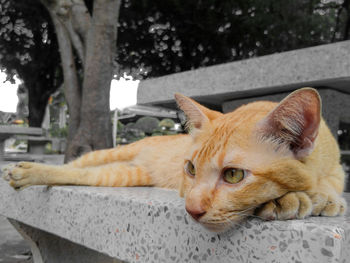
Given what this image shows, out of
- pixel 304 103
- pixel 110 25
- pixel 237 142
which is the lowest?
pixel 237 142

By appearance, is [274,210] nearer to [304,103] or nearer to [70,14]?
[304,103]

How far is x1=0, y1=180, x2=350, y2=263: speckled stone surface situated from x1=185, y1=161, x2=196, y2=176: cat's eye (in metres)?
0.12

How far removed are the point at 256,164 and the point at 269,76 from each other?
1.56 m

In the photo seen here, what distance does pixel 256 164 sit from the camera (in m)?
0.98

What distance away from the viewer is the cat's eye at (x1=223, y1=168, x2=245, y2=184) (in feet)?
3.21

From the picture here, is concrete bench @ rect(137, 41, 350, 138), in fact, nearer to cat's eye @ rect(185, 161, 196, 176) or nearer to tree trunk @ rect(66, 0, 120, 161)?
tree trunk @ rect(66, 0, 120, 161)

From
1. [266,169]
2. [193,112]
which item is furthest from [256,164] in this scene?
[193,112]

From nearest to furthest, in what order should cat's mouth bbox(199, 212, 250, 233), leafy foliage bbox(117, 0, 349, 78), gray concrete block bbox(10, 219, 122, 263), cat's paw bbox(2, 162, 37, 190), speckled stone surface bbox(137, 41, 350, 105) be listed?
1. cat's mouth bbox(199, 212, 250, 233)
2. cat's paw bbox(2, 162, 37, 190)
3. speckled stone surface bbox(137, 41, 350, 105)
4. gray concrete block bbox(10, 219, 122, 263)
5. leafy foliage bbox(117, 0, 349, 78)

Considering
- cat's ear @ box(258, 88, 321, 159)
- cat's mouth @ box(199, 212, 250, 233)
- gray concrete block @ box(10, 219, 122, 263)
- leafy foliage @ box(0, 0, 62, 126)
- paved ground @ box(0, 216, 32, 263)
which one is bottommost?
paved ground @ box(0, 216, 32, 263)

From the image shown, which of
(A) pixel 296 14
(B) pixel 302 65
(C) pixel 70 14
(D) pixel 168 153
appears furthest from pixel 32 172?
(A) pixel 296 14

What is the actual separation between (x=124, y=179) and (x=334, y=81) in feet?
4.76

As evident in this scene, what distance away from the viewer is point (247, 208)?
97cm

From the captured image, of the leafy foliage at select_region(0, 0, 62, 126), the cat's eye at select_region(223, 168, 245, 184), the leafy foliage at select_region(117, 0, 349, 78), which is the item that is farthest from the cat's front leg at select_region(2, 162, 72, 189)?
the leafy foliage at select_region(0, 0, 62, 126)

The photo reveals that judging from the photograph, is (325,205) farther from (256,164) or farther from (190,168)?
(190,168)
